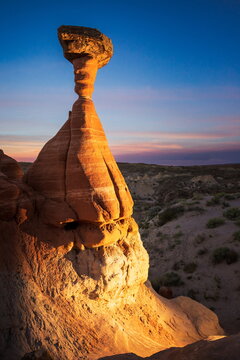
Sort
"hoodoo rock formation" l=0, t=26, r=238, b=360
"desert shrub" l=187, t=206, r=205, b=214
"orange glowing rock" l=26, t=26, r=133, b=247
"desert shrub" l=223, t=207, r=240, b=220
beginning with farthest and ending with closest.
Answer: "desert shrub" l=187, t=206, r=205, b=214 < "desert shrub" l=223, t=207, r=240, b=220 < "orange glowing rock" l=26, t=26, r=133, b=247 < "hoodoo rock formation" l=0, t=26, r=238, b=360

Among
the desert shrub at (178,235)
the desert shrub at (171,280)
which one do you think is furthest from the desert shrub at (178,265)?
the desert shrub at (178,235)

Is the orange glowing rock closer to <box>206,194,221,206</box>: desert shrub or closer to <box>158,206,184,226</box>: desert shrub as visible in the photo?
<box>158,206,184,226</box>: desert shrub

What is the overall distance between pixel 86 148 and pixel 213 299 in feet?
35.8

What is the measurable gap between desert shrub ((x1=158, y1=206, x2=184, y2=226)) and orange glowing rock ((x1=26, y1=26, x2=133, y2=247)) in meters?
18.1

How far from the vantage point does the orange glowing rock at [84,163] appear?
324 inches

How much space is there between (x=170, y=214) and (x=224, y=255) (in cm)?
956

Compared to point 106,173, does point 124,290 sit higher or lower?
lower

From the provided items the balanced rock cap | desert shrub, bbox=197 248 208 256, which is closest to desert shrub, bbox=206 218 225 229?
desert shrub, bbox=197 248 208 256

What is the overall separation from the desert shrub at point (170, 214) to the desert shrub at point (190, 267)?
8.55 meters

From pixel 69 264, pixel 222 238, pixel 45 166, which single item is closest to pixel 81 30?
pixel 45 166

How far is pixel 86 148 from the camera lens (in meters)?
8.55

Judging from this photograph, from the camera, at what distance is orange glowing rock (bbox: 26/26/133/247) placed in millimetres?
8242

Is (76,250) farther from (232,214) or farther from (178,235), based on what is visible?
(232,214)

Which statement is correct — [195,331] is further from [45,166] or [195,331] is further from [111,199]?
[45,166]
